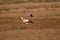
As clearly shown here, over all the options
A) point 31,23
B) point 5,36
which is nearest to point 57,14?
point 31,23

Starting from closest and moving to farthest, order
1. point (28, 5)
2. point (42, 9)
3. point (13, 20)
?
1. point (13, 20)
2. point (42, 9)
3. point (28, 5)

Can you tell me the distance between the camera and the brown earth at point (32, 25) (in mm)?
8367

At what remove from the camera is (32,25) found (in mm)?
9688

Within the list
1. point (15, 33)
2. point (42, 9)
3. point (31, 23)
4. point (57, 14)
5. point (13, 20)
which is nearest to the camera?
point (15, 33)

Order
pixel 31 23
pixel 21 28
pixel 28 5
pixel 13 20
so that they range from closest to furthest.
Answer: pixel 21 28 < pixel 31 23 < pixel 13 20 < pixel 28 5

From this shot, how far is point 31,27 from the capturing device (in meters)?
9.40

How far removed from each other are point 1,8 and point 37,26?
14.5 feet

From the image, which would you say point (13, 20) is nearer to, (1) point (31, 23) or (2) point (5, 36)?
(1) point (31, 23)

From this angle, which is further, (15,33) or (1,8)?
(1,8)

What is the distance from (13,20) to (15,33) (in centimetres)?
200

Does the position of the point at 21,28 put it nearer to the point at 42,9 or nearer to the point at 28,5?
the point at 42,9

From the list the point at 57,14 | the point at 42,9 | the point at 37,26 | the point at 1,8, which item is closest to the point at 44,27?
the point at 37,26

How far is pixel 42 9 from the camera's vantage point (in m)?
12.9

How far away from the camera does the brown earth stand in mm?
8367
